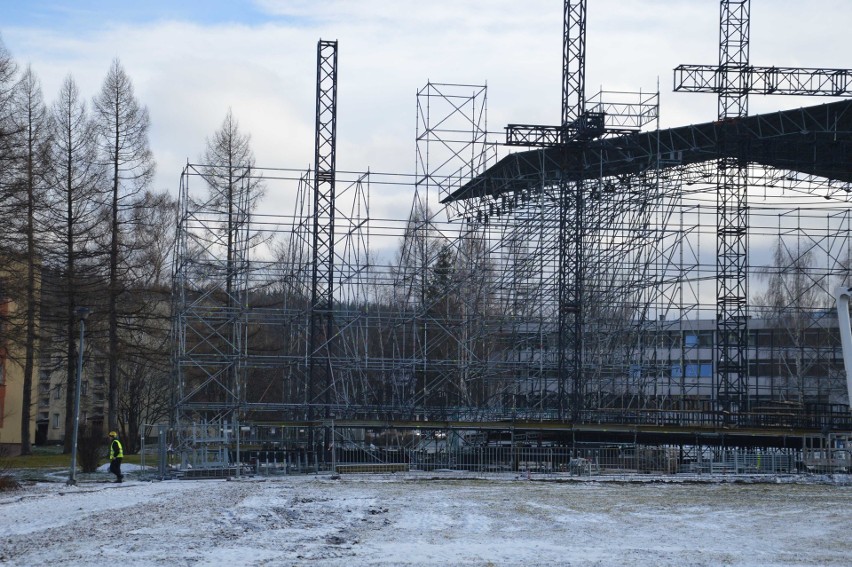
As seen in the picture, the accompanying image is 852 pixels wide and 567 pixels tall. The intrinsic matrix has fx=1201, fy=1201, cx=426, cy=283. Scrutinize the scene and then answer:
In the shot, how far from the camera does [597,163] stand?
48.6 meters

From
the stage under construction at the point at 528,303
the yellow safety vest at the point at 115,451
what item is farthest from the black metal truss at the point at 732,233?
the yellow safety vest at the point at 115,451

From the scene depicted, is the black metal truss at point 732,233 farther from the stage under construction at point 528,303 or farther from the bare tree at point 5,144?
the bare tree at point 5,144

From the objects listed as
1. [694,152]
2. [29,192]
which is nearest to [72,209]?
[29,192]

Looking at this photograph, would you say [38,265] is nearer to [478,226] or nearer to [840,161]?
[478,226]

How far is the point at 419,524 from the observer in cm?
2067

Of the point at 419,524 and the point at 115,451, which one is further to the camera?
the point at 115,451

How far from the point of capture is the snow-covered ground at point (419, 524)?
16312mm

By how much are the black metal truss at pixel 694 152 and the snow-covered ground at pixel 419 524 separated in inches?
671

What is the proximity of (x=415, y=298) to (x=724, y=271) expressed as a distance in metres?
11.8

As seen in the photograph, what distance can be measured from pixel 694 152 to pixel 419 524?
3111 centimetres

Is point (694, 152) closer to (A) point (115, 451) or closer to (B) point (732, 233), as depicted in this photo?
(B) point (732, 233)

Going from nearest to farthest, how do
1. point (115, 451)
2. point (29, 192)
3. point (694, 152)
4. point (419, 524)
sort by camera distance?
point (419, 524) < point (115, 451) < point (29, 192) < point (694, 152)

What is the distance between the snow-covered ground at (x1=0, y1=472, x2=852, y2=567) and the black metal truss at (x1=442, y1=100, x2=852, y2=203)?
1705cm

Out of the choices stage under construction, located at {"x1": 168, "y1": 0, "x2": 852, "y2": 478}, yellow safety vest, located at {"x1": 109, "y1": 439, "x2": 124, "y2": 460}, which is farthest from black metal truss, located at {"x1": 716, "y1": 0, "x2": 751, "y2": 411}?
yellow safety vest, located at {"x1": 109, "y1": 439, "x2": 124, "y2": 460}
